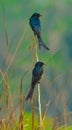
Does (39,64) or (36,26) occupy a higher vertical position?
(36,26)

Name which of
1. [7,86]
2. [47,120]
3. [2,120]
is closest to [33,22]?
[7,86]

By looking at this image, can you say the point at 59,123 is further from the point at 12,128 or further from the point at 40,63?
the point at 40,63

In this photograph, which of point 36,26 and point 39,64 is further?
point 36,26

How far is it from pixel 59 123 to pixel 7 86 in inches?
17.1

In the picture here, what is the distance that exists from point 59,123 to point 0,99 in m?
0.40

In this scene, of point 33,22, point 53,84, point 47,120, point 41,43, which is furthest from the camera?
point 47,120

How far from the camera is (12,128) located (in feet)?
7.38

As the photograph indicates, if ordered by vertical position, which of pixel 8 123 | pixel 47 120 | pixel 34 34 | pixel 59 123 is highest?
pixel 34 34

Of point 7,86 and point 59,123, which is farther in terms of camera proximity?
point 59,123

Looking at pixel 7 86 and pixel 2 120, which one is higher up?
pixel 7 86

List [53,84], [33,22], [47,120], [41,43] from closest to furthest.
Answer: [41,43] → [33,22] → [53,84] → [47,120]

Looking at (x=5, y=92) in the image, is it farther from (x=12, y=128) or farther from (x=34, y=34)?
(x=34, y=34)

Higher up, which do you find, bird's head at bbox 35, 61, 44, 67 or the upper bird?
the upper bird

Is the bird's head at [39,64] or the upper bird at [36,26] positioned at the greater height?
the upper bird at [36,26]
